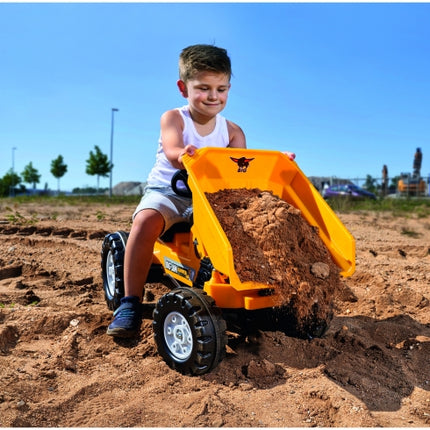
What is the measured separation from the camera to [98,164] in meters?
36.3

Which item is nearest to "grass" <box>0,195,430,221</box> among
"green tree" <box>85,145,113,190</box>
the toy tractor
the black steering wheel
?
the black steering wheel

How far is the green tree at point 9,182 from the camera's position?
47312 millimetres

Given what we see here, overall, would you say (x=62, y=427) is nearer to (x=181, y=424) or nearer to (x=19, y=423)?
(x=19, y=423)

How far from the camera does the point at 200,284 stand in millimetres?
2584

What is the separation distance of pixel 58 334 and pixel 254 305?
1.41 metres

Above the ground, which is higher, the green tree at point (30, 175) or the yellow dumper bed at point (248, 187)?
the green tree at point (30, 175)

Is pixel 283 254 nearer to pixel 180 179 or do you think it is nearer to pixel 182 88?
pixel 180 179

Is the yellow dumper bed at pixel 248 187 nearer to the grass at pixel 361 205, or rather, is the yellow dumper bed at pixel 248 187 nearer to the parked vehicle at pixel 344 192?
the grass at pixel 361 205

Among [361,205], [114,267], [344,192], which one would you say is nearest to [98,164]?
[344,192]

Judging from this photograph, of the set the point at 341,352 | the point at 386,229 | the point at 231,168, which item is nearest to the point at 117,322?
the point at 231,168

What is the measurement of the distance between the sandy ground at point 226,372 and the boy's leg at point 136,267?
0.12 m

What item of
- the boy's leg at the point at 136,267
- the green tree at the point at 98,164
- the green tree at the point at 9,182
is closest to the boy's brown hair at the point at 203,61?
the boy's leg at the point at 136,267

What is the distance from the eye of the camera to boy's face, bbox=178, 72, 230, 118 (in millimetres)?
2770

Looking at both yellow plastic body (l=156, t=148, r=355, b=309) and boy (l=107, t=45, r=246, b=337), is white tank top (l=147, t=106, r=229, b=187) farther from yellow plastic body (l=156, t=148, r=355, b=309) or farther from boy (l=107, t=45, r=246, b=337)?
yellow plastic body (l=156, t=148, r=355, b=309)
